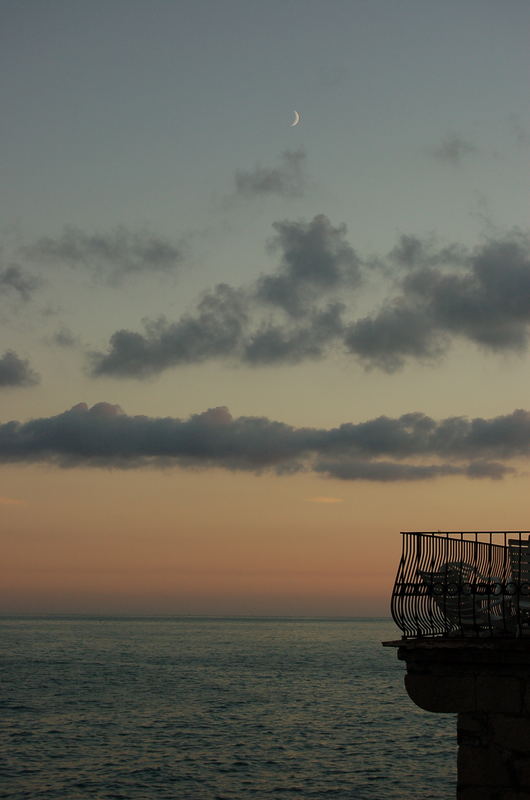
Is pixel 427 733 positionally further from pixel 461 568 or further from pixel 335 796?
pixel 461 568

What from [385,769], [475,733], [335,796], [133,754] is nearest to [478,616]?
[475,733]

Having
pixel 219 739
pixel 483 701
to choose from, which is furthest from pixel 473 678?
pixel 219 739

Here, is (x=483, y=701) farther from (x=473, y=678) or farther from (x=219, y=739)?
(x=219, y=739)

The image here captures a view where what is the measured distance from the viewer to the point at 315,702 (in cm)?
5184

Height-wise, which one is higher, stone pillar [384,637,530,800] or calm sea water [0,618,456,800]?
stone pillar [384,637,530,800]

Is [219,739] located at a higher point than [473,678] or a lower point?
lower

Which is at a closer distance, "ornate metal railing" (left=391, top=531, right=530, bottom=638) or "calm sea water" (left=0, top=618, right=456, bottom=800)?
"ornate metal railing" (left=391, top=531, right=530, bottom=638)

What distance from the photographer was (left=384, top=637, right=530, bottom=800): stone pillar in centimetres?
1163

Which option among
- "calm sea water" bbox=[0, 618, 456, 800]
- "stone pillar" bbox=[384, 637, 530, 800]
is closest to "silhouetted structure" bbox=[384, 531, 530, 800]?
"stone pillar" bbox=[384, 637, 530, 800]

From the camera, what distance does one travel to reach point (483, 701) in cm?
1192

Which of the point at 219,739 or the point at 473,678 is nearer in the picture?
the point at 473,678

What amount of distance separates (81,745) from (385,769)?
498 inches

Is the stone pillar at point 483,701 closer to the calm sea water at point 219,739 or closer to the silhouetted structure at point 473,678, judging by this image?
the silhouetted structure at point 473,678

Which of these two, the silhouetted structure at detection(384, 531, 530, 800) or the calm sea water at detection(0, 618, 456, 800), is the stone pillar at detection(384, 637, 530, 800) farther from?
the calm sea water at detection(0, 618, 456, 800)
